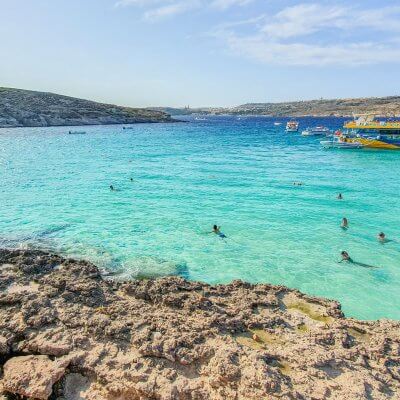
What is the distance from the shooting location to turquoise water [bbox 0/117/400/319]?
1455 cm

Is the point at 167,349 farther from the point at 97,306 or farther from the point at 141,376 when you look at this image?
the point at 97,306

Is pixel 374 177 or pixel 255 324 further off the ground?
pixel 255 324

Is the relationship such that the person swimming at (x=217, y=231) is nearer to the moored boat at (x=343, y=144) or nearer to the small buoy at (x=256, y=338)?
the small buoy at (x=256, y=338)

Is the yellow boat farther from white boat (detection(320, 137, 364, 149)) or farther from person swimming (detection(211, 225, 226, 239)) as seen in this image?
person swimming (detection(211, 225, 226, 239))

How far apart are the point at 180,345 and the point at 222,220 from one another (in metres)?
13.6

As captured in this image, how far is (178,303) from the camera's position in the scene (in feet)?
33.1

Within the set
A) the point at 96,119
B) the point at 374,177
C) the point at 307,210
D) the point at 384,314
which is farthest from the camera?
the point at 96,119

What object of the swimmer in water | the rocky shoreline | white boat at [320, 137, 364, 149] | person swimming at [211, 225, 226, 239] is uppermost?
the rocky shoreline

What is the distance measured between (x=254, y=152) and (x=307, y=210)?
32623mm

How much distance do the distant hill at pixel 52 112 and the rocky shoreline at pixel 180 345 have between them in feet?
327

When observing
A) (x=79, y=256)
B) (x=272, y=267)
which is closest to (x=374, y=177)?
(x=272, y=267)

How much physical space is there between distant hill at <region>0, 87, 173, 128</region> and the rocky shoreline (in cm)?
9971

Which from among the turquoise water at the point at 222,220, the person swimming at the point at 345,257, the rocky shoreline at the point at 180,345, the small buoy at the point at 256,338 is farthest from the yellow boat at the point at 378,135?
the small buoy at the point at 256,338

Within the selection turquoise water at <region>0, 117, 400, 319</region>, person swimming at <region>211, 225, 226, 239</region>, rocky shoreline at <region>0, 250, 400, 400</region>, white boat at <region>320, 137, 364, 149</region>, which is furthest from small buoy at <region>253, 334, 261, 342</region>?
white boat at <region>320, 137, 364, 149</region>
